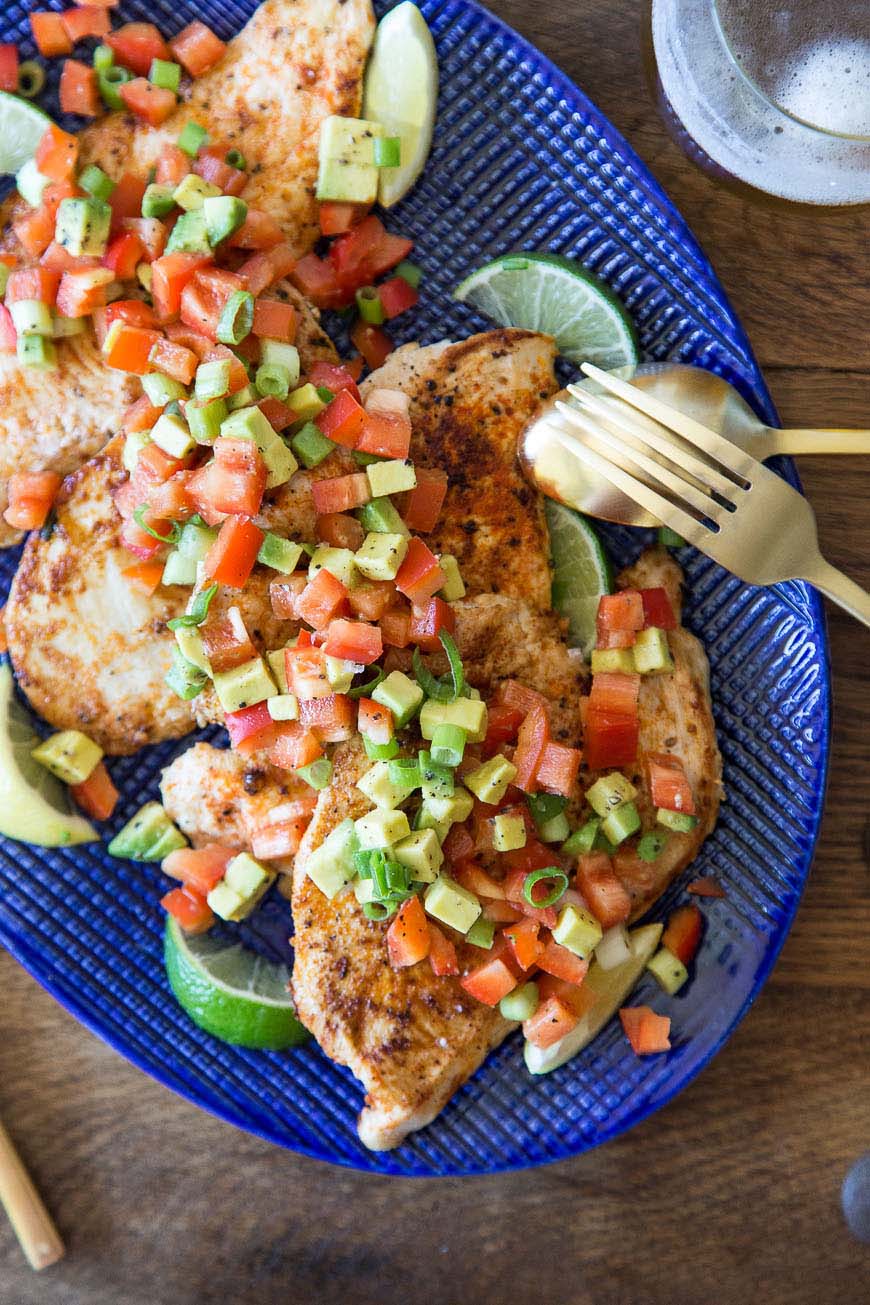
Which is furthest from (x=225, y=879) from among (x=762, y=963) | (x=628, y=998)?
(x=762, y=963)

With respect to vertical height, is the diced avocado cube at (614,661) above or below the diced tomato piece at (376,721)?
below

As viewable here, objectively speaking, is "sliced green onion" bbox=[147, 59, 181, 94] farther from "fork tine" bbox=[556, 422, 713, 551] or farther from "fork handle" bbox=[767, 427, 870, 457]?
"fork handle" bbox=[767, 427, 870, 457]

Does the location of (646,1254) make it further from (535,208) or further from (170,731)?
(535,208)

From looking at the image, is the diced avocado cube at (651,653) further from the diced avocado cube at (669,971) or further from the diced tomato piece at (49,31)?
the diced tomato piece at (49,31)

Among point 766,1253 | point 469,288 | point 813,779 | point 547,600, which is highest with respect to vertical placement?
point 469,288

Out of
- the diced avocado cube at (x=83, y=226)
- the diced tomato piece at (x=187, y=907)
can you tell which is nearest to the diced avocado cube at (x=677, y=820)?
the diced tomato piece at (x=187, y=907)
